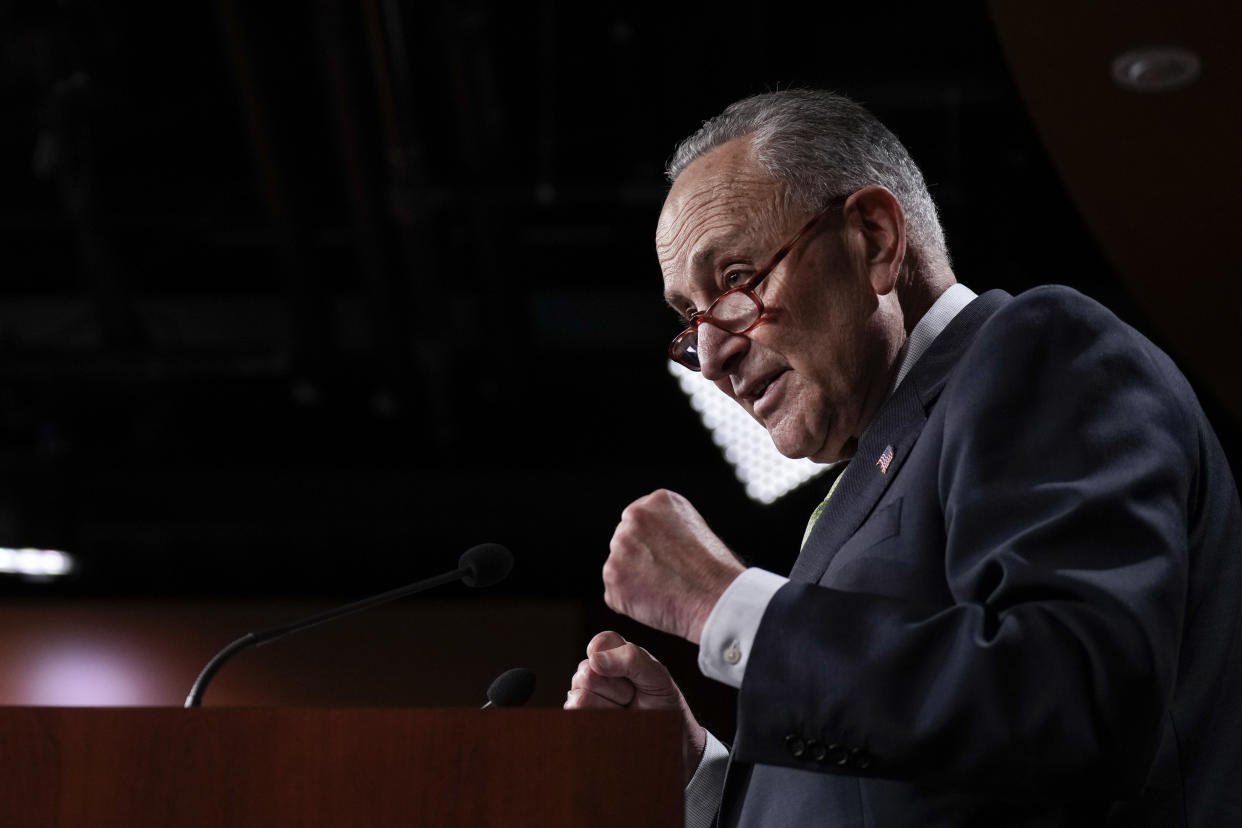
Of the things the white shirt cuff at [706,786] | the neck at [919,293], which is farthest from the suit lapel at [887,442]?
the white shirt cuff at [706,786]

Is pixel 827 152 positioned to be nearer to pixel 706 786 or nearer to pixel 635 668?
pixel 635 668

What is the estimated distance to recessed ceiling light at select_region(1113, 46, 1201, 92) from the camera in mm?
2977

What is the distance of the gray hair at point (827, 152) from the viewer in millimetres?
1636

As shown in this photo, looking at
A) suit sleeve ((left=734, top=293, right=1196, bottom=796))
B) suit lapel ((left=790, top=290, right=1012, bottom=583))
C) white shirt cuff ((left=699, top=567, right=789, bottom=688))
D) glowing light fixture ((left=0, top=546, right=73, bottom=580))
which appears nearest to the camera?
suit sleeve ((left=734, top=293, right=1196, bottom=796))

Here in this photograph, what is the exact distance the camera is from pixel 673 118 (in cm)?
451

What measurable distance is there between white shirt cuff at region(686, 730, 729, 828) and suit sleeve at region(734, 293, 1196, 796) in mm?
544

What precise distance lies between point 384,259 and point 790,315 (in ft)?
10.6

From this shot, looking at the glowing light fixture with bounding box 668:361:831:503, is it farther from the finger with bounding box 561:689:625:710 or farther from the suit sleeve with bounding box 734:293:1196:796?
the suit sleeve with bounding box 734:293:1196:796

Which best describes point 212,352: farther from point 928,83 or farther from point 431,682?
point 928,83

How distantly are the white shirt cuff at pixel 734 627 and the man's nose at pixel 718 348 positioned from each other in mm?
471

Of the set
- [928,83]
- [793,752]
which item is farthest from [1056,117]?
[793,752]

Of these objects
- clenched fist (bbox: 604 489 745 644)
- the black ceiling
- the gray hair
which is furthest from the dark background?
clenched fist (bbox: 604 489 745 644)

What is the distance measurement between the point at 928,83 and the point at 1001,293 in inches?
125

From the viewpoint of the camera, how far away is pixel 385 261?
4660 mm
